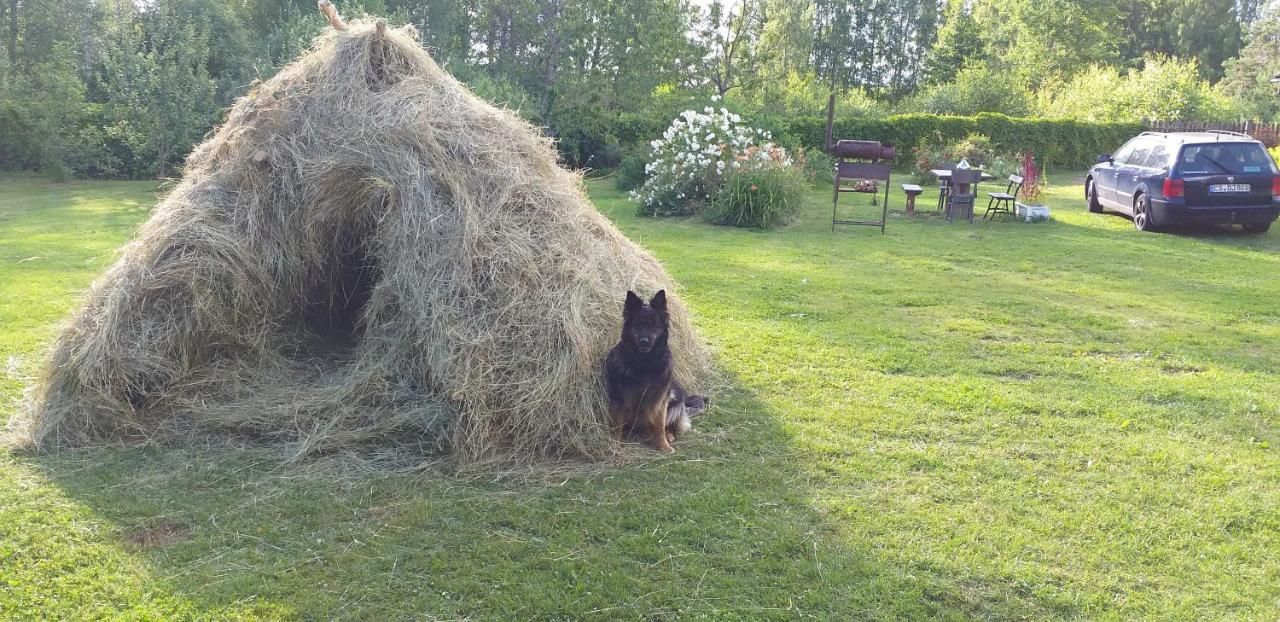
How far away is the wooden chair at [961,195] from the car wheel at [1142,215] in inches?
113

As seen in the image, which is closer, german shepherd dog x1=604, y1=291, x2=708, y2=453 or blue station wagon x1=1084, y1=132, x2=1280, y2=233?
german shepherd dog x1=604, y1=291, x2=708, y2=453

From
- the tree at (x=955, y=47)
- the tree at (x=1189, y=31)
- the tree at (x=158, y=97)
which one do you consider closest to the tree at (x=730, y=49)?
the tree at (x=955, y=47)

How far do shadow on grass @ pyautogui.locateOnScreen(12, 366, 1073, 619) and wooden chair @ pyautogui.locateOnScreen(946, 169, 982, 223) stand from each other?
13.1 meters

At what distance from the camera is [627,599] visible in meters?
3.56

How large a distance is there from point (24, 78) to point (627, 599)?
30940mm

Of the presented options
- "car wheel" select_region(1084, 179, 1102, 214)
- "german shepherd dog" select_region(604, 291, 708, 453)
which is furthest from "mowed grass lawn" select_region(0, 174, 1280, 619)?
"car wheel" select_region(1084, 179, 1102, 214)

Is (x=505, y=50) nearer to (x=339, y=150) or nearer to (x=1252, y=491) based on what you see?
(x=339, y=150)

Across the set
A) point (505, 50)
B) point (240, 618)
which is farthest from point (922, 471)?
point (505, 50)

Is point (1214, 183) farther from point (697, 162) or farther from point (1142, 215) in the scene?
point (697, 162)

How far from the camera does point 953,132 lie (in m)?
28.4

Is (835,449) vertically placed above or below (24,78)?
below

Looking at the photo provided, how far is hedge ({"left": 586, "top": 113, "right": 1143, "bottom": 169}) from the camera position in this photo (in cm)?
2642

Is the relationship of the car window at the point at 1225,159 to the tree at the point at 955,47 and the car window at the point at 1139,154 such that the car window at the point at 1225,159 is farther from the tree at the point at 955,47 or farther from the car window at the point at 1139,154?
the tree at the point at 955,47

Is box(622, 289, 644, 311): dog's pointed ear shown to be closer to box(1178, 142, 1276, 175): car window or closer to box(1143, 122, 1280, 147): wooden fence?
box(1178, 142, 1276, 175): car window
